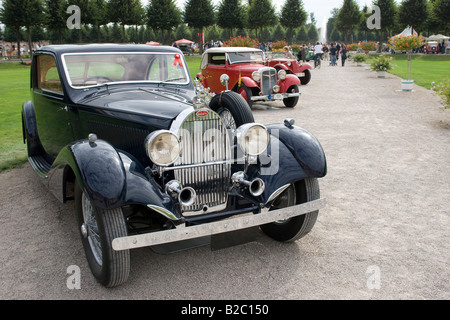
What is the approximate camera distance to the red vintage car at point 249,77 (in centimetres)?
1126

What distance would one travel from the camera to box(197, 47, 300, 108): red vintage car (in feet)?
36.9

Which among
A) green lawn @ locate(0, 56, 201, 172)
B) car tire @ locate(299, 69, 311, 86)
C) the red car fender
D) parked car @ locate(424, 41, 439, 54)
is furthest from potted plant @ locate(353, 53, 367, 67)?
parked car @ locate(424, 41, 439, 54)

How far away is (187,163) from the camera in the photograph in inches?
121

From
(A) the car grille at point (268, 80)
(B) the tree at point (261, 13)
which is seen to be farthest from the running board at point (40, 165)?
(B) the tree at point (261, 13)

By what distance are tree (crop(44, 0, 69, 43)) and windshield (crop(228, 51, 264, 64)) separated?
2993cm

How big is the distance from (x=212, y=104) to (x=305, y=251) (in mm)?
1845

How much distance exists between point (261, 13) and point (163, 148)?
50081mm

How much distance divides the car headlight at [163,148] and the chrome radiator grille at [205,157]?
0.43ft

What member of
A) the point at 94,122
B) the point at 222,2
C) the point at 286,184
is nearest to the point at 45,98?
the point at 94,122

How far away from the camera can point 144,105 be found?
357cm

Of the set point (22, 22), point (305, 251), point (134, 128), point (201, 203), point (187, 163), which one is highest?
point (22, 22)

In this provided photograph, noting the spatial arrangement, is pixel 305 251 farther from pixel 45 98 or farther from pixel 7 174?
pixel 7 174

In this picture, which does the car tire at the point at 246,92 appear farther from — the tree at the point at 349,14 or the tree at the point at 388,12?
the tree at the point at 349,14

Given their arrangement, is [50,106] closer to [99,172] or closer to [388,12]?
[99,172]
